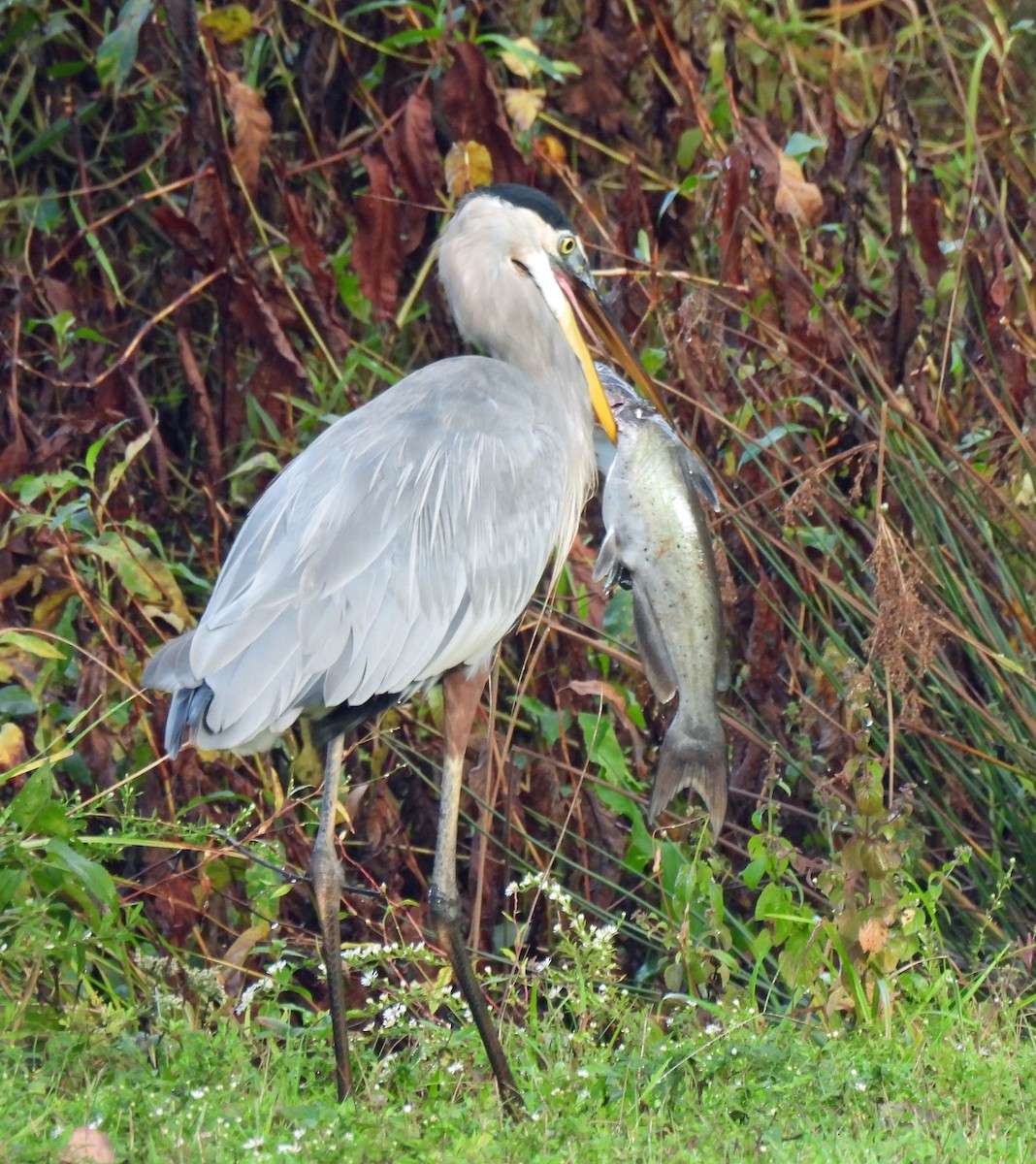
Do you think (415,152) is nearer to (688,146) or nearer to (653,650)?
(688,146)

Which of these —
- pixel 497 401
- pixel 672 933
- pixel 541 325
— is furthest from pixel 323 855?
pixel 541 325

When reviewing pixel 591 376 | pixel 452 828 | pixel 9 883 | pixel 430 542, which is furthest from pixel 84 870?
pixel 591 376

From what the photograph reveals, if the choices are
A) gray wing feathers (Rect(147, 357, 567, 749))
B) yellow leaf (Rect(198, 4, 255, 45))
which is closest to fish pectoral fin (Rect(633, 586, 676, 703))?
gray wing feathers (Rect(147, 357, 567, 749))

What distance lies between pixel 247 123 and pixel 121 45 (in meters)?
0.38

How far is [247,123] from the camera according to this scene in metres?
4.71

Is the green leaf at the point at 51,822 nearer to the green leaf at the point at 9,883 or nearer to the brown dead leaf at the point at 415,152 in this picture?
the green leaf at the point at 9,883

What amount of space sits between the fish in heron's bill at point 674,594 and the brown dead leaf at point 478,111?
136 centimetres

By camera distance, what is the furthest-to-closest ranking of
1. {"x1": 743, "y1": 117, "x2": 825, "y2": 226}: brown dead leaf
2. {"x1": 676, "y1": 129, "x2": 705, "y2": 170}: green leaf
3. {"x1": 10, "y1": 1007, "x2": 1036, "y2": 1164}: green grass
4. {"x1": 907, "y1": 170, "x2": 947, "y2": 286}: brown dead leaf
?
{"x1": 676, "y1": 129, "x2": 705, "y2": 170}: green leaf < {"x1": 743, "y1": 117, "x2": 825, "y2": 226}: brown dead leaf < {"x1": 907, "y1": 170, "x2": 947, "y2": 286}: brown dead leaf < {"x1": 10, "y1": 1007, "x2": 1036, "y2": 1164}: green grass

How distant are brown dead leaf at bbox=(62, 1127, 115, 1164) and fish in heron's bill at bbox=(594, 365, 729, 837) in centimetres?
134

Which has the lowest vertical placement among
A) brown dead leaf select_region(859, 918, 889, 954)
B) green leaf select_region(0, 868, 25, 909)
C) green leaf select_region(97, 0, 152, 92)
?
brown dead leaf select_region(859, 918, 889, 954)

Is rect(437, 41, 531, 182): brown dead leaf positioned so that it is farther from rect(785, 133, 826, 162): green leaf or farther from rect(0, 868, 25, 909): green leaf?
rect(0, 868, 25, 909): green leaf

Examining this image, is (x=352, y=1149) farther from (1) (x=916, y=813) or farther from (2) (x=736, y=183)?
(2) (x=736, y=183)

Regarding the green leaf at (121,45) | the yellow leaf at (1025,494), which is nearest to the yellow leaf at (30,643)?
the green leaf at (121,45)

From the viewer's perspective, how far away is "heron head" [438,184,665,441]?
4090 mm
